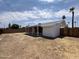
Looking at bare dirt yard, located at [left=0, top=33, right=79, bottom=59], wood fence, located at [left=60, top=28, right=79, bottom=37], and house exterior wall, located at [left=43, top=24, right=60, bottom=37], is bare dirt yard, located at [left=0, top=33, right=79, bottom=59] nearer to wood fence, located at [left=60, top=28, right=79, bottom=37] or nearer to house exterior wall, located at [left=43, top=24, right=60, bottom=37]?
wood fence, located at [left=60, top=28, right=79, bottom=37]

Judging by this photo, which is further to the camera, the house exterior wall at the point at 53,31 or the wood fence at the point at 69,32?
the house exterior wall at the point at 53,31

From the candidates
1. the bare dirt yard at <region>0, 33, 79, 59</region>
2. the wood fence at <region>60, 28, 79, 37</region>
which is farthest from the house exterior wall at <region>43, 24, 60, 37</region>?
the bare dirt yard at <region>0, 33, 79, 59</region>

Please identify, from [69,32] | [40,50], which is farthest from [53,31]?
[40,50]

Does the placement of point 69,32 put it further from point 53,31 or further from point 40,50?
point 40,50

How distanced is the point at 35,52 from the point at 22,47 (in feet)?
13.2

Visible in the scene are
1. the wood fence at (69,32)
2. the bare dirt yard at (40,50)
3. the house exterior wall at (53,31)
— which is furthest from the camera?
the house exterior wall at (53,31)

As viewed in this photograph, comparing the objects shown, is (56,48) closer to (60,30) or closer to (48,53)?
(48,53)

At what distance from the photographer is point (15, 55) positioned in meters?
30.6

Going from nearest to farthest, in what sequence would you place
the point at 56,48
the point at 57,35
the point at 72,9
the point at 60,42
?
the point at 56,48, the point at 60,42, the point at 57,35, the point at 72,9

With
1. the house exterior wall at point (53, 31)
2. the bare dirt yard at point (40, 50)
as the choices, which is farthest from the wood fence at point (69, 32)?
the bare dirt yard at point (40, 50)

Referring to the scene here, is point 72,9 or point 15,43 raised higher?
point 72,9

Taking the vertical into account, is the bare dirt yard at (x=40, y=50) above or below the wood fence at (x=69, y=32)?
below

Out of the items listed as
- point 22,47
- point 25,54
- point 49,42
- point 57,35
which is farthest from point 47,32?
point 25,54

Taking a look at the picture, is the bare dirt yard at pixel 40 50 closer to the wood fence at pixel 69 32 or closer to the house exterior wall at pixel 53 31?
the wood fence at pixel 69 32
